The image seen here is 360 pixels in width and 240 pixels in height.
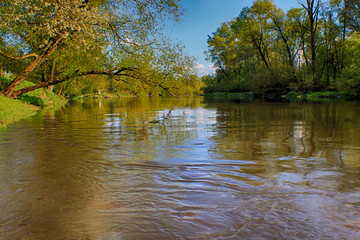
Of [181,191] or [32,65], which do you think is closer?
[181,191]

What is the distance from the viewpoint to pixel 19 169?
5.19 m

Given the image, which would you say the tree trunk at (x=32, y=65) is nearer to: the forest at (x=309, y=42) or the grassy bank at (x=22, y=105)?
the grassy bank at (x=22, y=105)

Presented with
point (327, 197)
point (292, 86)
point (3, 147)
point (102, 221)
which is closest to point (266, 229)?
point (327, 197)

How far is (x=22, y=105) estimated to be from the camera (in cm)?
1886

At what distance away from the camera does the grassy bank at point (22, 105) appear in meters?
13.5

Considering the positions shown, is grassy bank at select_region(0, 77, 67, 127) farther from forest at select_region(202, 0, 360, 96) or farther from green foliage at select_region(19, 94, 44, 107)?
forest at select_region(202, 0, 360, 96)

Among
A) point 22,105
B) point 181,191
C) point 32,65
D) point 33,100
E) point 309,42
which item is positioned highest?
point 309,42

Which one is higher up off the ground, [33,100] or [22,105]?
[33,100]

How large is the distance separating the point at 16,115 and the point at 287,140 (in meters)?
13.9

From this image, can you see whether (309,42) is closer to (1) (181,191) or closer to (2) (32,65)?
(2) (32,65)

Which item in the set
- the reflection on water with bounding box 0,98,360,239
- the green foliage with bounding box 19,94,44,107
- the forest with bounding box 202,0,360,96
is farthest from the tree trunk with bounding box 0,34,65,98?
the forest with bounding box 202,0,360,96

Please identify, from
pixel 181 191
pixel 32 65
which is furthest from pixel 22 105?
pixel 181 191

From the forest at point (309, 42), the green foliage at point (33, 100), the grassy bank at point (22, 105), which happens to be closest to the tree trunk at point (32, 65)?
the grassy bank at point (22, 105)

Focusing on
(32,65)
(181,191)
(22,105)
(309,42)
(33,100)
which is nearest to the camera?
(181,191)
